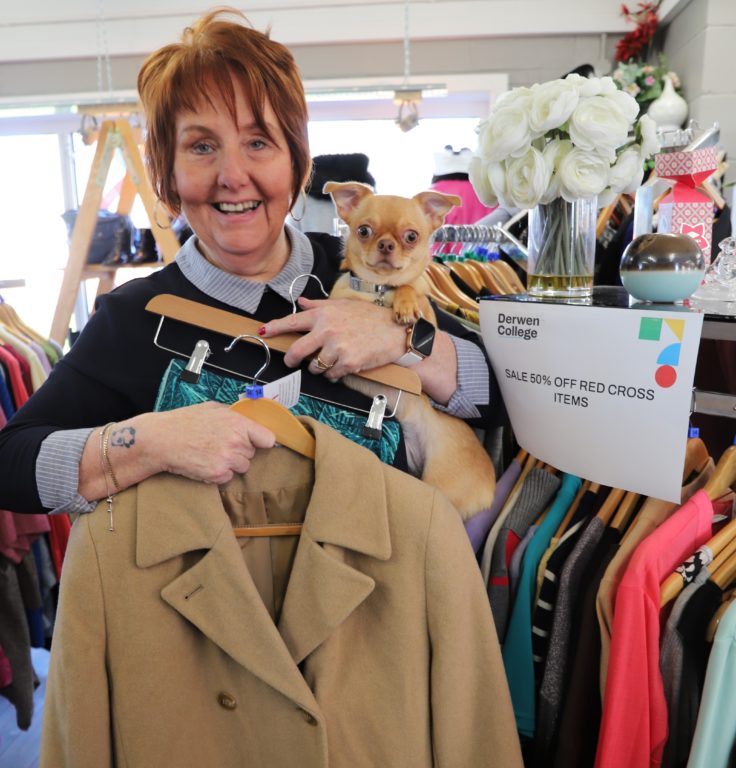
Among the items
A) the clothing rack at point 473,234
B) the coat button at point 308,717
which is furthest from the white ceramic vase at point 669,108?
the coat button at point 308,717

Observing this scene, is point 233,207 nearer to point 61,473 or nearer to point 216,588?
point 61,473

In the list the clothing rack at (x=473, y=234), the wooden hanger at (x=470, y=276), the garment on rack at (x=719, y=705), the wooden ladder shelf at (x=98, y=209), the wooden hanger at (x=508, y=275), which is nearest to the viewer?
the garment on rack at (x=719, y=705)

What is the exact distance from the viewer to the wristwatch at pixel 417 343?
1.17 metres

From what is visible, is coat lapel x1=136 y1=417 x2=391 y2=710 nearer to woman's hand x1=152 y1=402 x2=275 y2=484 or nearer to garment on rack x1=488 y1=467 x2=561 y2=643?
woman's hand x1=152 y1=402 x2=275 y2=484

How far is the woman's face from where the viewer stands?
1.13m

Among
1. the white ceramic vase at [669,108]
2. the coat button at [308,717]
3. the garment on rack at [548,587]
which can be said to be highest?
the white ceramic vase at [669,108]

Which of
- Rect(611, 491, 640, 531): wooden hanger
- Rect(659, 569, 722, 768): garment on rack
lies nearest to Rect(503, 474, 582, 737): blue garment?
Rect(611, 491, 640, 531): wooden hanger

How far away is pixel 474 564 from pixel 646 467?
12.1 inches

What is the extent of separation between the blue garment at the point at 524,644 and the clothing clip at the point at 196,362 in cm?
64

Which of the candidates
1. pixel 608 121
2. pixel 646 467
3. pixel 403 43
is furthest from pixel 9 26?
pixel 646 467

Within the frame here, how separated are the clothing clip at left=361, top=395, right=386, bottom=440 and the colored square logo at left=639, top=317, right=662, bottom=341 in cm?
43

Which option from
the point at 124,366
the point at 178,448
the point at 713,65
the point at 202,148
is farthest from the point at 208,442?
the point at 713,65

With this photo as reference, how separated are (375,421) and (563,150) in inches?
22.4

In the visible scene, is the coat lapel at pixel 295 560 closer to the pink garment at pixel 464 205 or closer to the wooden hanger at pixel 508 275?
the wooden hanger at pixel 508 275
